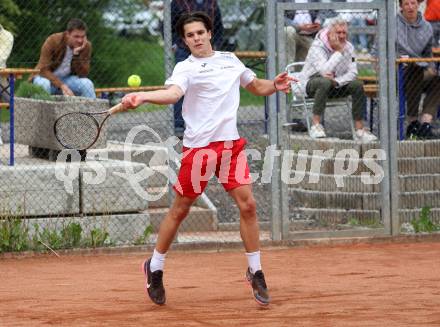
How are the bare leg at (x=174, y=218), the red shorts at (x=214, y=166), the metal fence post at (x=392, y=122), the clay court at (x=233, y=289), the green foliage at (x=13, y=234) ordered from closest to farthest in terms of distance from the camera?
the clay court at (x=233, y=289) < the red shorts at (x=214, y=166) < the bare leg at (x=174, y=218) < the green foliage at (x=13, y=234) < the metal fence post at (x=392, y=122)

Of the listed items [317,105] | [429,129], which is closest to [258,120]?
[317,105]

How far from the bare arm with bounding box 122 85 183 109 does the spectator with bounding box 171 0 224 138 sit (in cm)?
345

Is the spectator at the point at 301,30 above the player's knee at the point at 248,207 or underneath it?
above

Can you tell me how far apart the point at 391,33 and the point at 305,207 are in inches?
88.8

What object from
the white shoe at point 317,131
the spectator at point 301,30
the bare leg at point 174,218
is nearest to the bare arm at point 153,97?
the bare leg at point 174,218

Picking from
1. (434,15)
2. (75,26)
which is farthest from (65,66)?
(434,15)

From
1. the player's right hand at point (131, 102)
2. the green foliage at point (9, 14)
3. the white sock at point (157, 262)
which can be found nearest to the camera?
the player's right hand at point (131, 102)

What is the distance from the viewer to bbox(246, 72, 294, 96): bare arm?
8315mm

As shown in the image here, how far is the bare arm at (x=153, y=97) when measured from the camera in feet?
24.7

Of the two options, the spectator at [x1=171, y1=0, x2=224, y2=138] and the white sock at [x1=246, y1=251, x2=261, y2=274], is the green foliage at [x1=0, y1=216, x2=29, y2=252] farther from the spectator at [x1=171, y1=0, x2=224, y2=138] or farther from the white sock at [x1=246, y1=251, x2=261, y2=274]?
the white sock at [x1=246, y1=251, x2=261, y2=274]

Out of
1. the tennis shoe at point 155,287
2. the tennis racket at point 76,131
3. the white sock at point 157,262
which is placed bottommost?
the tennis shoe at point 155,287

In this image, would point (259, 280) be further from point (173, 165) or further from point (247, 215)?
point (173, 165)

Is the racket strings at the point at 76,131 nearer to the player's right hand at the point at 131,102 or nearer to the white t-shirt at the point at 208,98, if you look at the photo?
the white t-shirt at the point at 208,98

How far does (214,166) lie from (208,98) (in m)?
0.47
